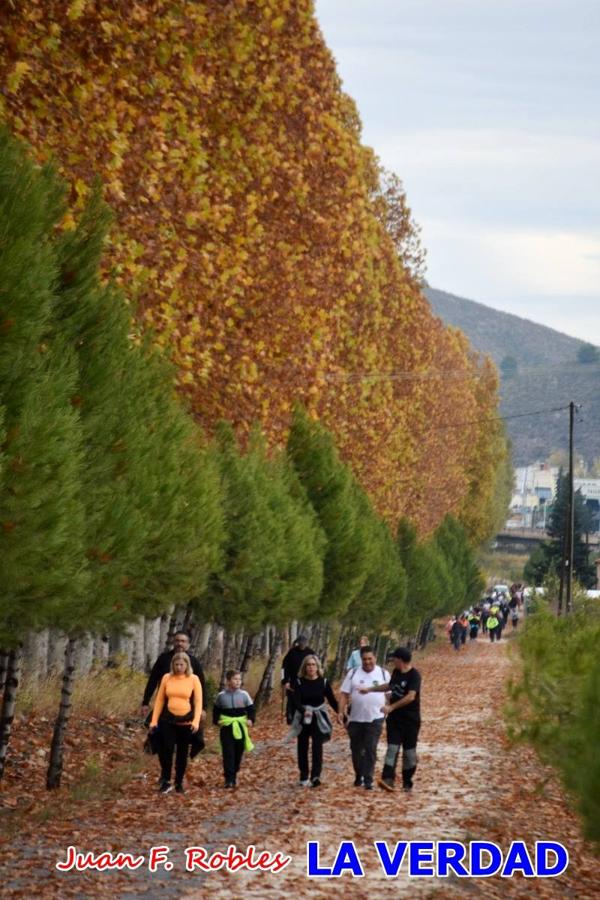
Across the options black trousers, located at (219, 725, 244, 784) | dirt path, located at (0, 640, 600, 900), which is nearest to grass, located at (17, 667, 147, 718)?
dirt path, located at (0, 640, 600, 900)

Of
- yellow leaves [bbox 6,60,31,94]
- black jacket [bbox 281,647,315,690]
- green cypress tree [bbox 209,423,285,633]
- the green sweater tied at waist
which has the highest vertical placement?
yellow leaves [bbox 6,60,31,94]

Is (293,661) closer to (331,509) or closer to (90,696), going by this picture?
(90,696)

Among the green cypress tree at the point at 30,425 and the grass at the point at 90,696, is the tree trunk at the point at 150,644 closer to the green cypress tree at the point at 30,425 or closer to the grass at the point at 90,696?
the grass at the point at 90,696

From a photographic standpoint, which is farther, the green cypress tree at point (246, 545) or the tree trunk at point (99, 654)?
the tree trunk at point (99, 654)

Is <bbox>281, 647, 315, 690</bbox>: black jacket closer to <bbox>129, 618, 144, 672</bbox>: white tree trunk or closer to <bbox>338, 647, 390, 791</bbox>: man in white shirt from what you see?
<bbox>338, 647, 390, 791</bbox>: man in white shirt

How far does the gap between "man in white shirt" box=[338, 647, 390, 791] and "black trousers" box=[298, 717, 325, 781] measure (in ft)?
1.25

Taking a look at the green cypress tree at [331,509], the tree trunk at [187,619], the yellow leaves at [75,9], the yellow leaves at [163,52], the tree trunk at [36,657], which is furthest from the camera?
the green cypress tree at [331,509]

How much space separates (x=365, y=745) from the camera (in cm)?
2038

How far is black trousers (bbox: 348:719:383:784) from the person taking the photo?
20281 mm

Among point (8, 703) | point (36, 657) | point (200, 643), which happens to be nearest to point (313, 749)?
point (8, 703)

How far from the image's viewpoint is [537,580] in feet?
427

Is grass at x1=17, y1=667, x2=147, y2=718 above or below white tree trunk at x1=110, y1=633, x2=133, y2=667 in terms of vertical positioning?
below

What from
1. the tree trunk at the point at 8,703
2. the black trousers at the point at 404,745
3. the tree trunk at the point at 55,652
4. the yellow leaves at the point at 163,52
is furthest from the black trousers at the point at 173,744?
the tree trunk at the point at 55,652

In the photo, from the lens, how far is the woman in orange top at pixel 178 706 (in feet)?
61.8
